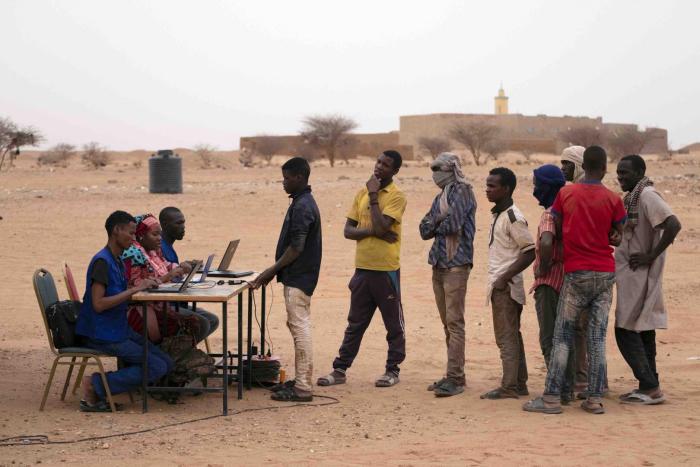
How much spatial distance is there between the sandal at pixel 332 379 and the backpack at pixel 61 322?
213 cm

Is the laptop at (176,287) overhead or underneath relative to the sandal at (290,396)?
overhead

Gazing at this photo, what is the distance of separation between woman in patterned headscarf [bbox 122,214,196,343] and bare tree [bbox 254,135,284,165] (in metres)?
55.9

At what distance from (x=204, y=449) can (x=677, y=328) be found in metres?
6.72

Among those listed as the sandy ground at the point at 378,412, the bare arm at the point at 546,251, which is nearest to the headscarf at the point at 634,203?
the bare arm at the point at 546,251

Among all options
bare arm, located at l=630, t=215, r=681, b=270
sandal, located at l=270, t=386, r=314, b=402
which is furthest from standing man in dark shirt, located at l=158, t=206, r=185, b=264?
bare arm, located at l=630, t=215, r=681, b=270

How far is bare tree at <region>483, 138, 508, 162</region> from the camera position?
193 ft

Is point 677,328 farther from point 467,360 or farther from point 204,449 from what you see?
point 204,449

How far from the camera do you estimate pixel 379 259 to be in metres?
8.14

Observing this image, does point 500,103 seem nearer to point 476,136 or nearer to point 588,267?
point 476,136

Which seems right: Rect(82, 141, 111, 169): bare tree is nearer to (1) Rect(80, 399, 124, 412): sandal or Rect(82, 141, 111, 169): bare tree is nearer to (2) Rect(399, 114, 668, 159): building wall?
(2) Rect(399, 114, 668, 159): building wall

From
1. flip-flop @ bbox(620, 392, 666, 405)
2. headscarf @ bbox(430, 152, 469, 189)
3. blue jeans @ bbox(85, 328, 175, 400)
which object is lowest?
flip-flop @ bbox(620, 392, 666, 405)

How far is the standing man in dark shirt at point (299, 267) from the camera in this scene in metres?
7.62

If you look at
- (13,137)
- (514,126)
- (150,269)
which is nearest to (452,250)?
(150,269)

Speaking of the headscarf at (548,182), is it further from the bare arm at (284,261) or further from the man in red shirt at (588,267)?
the bare arm at (284,261)
